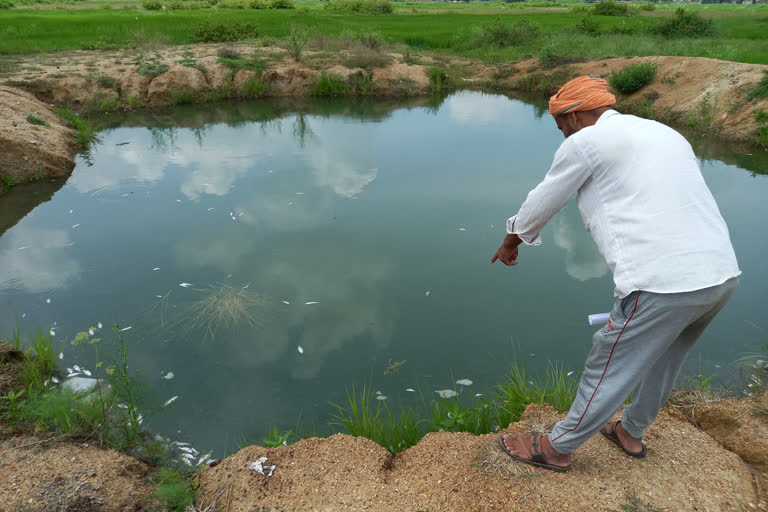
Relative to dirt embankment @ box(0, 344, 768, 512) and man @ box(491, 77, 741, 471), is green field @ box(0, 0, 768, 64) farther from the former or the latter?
man @ box(491, 77, 741, 471)

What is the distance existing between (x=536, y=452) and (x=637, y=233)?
974 millimetres

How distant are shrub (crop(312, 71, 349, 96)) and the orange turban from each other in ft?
32.6

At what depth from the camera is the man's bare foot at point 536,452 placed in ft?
5.82

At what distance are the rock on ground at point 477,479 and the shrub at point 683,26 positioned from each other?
62.6 feet

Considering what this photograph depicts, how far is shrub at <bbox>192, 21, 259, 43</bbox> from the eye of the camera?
1393cm

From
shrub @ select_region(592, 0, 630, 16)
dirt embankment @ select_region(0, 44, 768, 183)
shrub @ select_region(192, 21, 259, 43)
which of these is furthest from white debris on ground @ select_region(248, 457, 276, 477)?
shrub @ select_region(592, 0, 630, 16)

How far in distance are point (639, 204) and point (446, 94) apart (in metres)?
10.9

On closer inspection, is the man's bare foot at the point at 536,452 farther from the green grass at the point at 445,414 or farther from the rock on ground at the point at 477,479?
the green grass at the point at 445,414

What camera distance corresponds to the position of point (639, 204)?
137 centimetres

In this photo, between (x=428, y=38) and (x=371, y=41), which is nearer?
(x=371, y=41)

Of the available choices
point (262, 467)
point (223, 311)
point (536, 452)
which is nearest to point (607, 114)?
point (536, 452)

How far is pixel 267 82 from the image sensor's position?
10703 mm

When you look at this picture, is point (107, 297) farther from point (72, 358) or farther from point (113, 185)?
point (113, 185)

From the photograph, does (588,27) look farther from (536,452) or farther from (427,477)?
(427,477)
